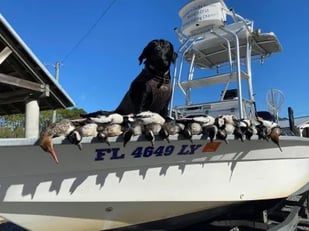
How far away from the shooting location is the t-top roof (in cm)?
695

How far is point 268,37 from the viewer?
238 inches

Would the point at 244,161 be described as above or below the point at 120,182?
above

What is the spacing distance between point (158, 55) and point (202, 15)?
8.48 feet

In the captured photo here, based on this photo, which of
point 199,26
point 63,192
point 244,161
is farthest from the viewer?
point 199,26

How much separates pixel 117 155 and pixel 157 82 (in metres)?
1.02

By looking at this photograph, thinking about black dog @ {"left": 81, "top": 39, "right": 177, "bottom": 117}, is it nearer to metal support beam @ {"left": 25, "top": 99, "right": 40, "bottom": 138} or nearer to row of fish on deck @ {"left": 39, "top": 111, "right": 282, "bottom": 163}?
row of fish on deck @ {"left": 39, "top": 111, "right": 282, "bottom": 163}

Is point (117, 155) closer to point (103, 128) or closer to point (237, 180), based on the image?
point (103, 128)

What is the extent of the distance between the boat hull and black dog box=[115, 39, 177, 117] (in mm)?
727

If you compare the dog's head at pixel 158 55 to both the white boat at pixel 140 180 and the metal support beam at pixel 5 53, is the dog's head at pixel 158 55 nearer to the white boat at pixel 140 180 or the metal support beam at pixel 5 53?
the white boat at pixel 140 180

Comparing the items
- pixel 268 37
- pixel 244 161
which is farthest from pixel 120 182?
pixel 268 37

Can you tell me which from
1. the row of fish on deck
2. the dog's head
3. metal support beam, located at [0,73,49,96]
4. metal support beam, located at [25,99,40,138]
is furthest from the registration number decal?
metal support beam, located at [25,99,40,138]

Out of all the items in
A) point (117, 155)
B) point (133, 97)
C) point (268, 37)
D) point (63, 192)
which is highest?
point (268, 37)

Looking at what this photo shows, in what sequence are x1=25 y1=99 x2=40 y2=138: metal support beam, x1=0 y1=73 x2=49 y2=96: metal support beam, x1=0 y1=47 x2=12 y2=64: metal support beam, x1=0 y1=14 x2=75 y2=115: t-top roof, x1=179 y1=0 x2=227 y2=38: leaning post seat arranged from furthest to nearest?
x1=25 y1=99 x2=40 y2=138: metal support beam
x1=0 y1=73 x2=49 y2=96: metal support beam
x1=0 y1=14 x2=75 y2=115: t-top roof
x1=0 y1=47 x2=12 y2=64: metal support beam
x1=179 y1=0 x2=227 y2=38: leaning post seat

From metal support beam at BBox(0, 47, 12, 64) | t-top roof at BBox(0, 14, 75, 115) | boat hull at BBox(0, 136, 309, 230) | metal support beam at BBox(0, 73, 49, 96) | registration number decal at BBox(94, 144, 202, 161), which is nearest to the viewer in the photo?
boat hull at BBox(0, 136, 309, 230)
